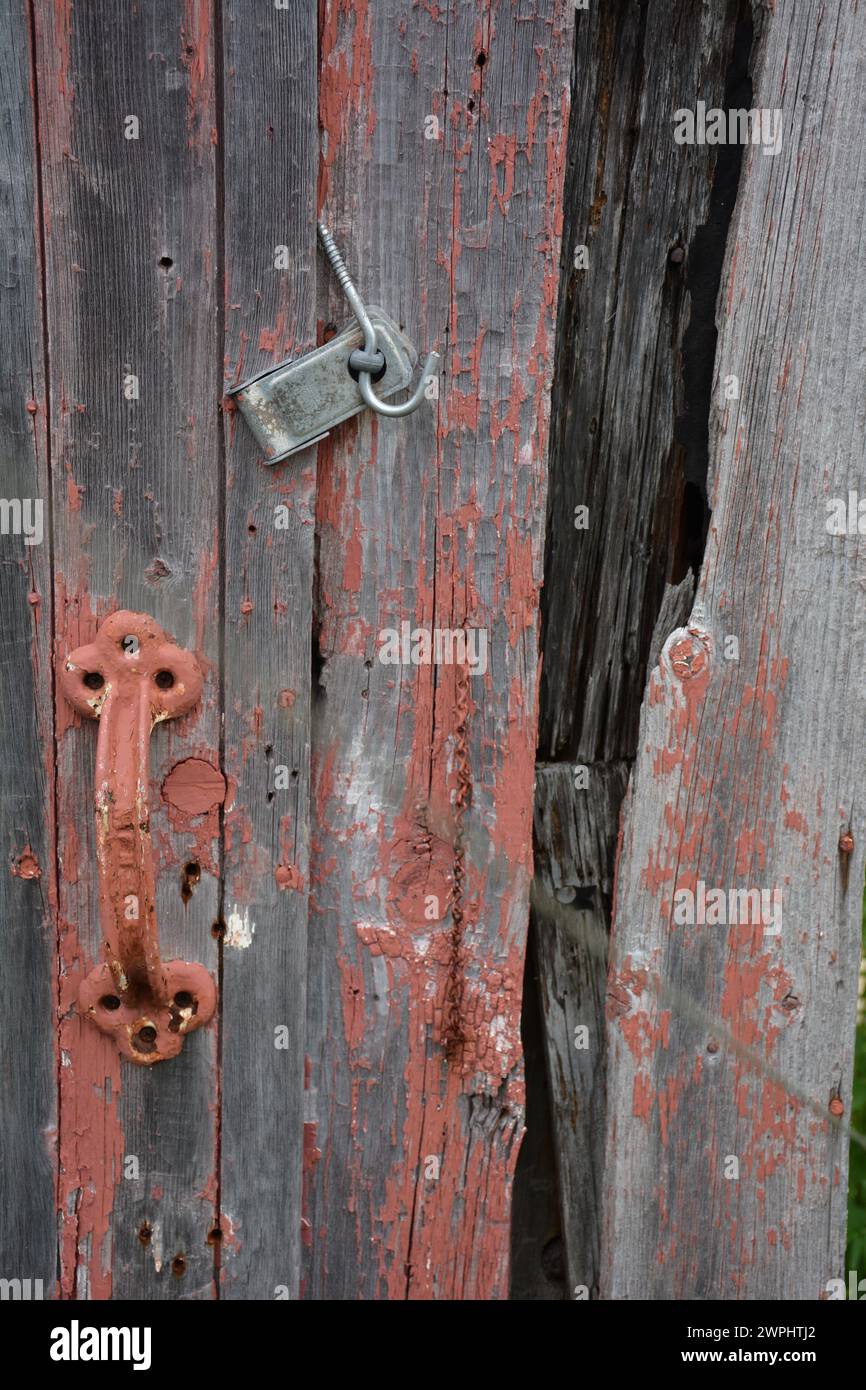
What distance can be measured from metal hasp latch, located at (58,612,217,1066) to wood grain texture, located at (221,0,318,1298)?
0.18ft

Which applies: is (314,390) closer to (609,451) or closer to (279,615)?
(279,615)

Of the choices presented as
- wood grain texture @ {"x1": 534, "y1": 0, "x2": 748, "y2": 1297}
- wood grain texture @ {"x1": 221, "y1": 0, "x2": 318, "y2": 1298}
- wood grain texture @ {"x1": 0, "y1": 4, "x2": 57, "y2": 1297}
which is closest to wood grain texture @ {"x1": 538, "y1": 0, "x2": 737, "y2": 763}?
→ wood grain texture @ {"x1": 534, "y1": 0, "x2": 748, "y2": 1297}

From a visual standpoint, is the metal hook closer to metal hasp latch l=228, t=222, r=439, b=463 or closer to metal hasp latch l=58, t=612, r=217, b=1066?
metal hasp latch l=228, t=222, r=439, b=463

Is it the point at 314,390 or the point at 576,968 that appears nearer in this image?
the point at 314,390

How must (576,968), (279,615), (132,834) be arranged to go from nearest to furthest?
(132,834) < (279,615) < (576,968)

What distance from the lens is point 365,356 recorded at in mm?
986

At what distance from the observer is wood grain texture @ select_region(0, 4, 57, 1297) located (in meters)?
0.99

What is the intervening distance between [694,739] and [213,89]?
87 centimetres

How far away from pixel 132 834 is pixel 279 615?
285 mm

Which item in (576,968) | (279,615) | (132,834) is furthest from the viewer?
(576,968)

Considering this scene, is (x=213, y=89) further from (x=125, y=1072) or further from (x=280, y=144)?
(x=125, y=1072)

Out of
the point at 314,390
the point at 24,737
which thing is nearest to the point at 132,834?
the point at 24,737

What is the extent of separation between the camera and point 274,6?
96cm

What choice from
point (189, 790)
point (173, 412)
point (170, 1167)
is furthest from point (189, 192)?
point (170, 1167)
